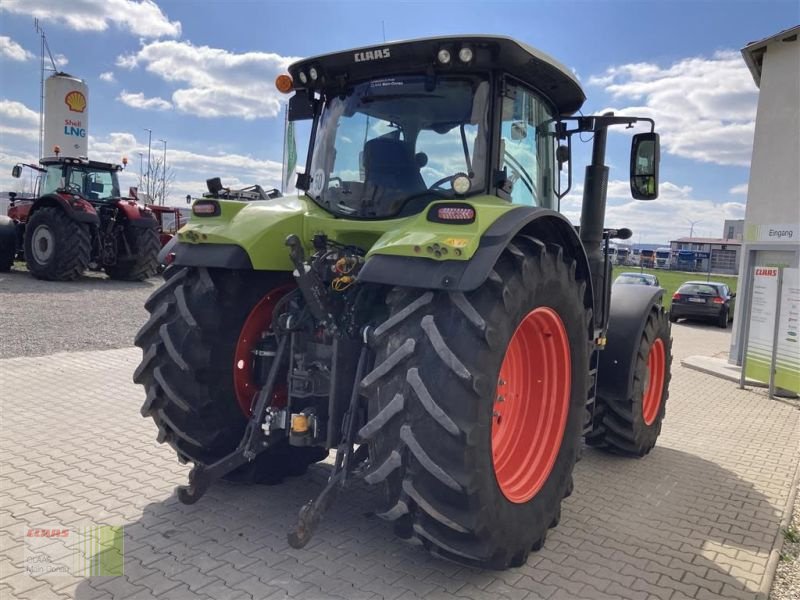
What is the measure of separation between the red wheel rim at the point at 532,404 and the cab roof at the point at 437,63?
1391mm

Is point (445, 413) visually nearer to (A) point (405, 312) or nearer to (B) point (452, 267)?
(A) point (405, 312)

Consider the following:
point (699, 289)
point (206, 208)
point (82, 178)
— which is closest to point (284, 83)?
point (206, 208)

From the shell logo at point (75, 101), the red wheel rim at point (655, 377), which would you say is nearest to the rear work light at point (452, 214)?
the red wheel rim at point (655, 377)

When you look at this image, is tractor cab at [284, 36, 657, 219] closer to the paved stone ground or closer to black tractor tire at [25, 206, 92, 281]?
the paved stone ground

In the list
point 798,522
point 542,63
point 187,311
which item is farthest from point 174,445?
point 798,522

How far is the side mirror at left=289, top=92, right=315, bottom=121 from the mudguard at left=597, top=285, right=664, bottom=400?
2900 millimetres

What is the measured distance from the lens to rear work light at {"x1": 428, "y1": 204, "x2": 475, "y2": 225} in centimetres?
279

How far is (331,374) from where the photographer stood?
3217 millimetres

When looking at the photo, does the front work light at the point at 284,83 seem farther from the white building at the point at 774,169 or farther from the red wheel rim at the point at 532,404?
the white building at the point at 774,169

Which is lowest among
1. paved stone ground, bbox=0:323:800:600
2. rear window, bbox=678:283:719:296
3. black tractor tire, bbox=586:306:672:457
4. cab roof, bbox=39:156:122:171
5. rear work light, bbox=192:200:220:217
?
paved stone ground, bbox=0:323:800:600

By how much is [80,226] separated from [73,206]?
0.47 metres

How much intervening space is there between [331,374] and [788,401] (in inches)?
302

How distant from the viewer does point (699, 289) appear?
19.0 m

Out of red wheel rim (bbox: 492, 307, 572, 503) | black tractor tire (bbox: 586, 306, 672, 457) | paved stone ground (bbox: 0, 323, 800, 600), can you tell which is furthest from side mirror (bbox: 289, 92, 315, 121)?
black tractor tire (bbox: 586, 306, 672, 457)
